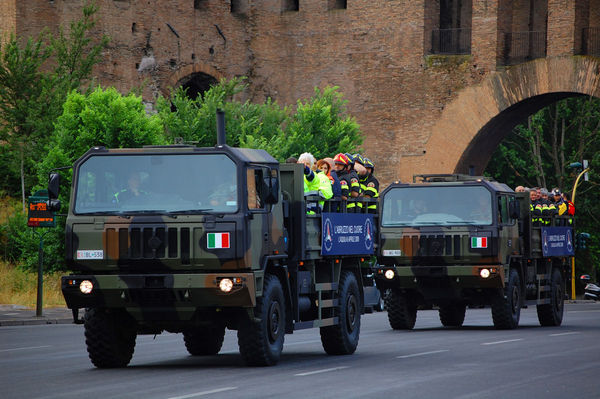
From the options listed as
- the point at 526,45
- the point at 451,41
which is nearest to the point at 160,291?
the point at 526,45

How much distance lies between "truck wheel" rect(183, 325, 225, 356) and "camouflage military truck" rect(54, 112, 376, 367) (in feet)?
6.19

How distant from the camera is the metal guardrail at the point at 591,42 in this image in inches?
1807

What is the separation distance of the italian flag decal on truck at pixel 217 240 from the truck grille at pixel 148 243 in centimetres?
26

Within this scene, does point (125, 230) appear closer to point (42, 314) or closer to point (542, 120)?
point (42, 314)

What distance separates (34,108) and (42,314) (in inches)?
449

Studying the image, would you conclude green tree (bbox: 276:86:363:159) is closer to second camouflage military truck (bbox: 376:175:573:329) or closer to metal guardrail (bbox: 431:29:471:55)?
metal guardrail (bbox: 431:29:471:55)

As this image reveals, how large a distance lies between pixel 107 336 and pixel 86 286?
2.38 feet

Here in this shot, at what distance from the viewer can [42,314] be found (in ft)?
94.9

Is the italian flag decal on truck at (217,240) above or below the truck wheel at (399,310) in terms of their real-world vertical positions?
above

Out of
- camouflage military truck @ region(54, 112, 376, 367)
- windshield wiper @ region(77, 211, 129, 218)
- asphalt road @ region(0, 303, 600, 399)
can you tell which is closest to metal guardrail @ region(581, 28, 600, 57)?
asphalt road @ region(0, 303, 600, 399)

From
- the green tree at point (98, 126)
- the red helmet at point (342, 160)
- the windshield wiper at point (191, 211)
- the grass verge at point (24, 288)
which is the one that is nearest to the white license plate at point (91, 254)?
the windshield wiper at point (191, 211)

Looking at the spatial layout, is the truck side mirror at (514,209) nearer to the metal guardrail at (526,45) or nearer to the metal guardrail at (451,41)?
the metal guardrail at (526,45)

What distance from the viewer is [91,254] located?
581 inches

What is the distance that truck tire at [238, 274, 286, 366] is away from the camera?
14742mm
